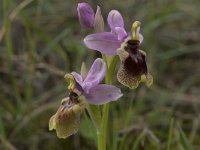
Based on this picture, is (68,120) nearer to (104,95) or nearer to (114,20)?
(104,95)

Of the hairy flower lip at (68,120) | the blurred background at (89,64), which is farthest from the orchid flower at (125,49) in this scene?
the blurred background at (89,64)

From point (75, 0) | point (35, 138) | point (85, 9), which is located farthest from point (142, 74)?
point (75, 0)

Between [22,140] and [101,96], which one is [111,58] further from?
[22,140]

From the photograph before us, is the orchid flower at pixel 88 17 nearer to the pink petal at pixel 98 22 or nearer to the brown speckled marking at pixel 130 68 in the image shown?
the pink petal at pixel 98 22

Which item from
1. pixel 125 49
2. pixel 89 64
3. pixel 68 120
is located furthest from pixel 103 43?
pixel 89 64

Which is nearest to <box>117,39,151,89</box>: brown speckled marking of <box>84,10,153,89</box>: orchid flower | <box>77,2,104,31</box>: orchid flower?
<box>84,10,153,89</box>: orchid flower

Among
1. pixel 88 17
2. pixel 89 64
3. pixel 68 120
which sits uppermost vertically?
pixel 88 17

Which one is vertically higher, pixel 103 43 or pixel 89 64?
pixel 103 43
